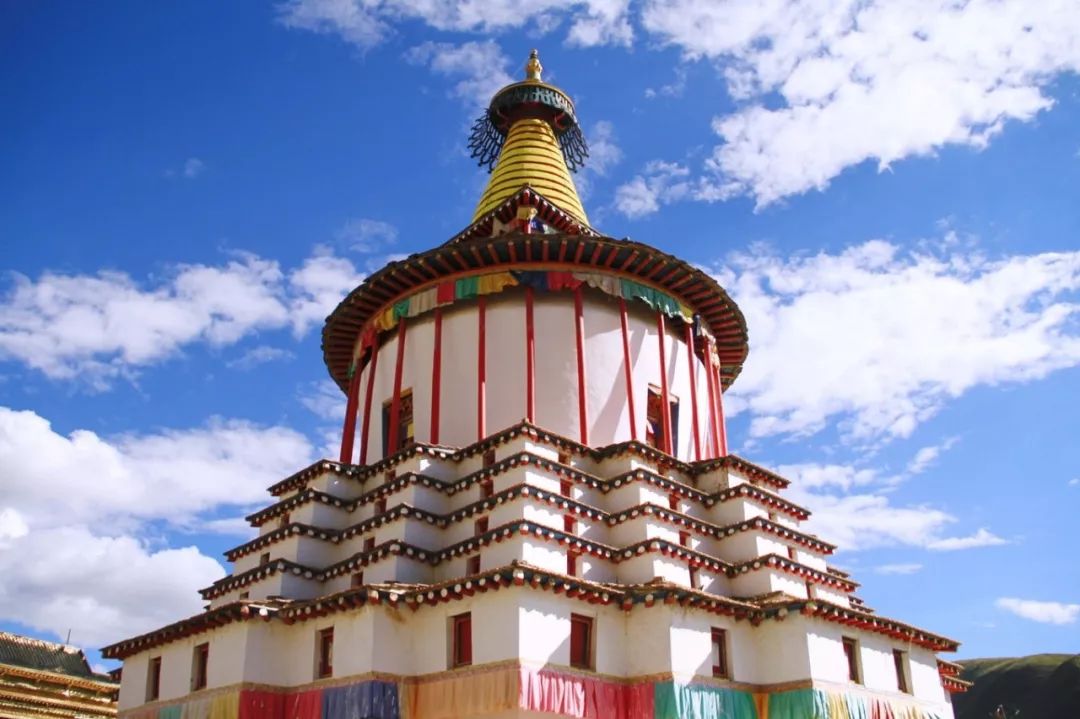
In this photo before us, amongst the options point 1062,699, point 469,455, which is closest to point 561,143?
point 469,455

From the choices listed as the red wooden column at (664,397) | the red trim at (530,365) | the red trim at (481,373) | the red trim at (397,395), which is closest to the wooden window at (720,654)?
the red wooden column at (664,397)

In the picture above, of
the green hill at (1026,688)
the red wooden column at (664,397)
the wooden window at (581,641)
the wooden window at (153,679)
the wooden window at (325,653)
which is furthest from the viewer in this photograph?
the green hill at (1026,688)

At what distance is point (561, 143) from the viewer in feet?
147

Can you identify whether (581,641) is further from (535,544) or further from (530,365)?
(530,365)

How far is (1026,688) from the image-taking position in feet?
277

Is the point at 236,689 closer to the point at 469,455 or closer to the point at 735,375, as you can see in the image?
the point at 469,455

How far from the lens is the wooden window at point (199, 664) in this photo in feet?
81.6

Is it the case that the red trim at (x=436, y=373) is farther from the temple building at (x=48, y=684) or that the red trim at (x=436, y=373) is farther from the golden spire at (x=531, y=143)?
the temple building at (x=48, y=684)

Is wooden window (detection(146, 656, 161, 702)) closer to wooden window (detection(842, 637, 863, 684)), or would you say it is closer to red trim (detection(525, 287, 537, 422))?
red trim (detection(525, 287, 537, 422))

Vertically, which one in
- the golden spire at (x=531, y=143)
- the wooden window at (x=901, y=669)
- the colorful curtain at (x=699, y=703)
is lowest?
the colorful curtain at (x=699, y=703)

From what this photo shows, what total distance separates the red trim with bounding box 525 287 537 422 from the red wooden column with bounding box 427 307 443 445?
296 cm

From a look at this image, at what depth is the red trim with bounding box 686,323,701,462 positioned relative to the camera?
1265 inches

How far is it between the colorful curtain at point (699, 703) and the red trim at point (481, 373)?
9.88 meters

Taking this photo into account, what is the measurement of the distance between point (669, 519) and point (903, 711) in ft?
25.4
